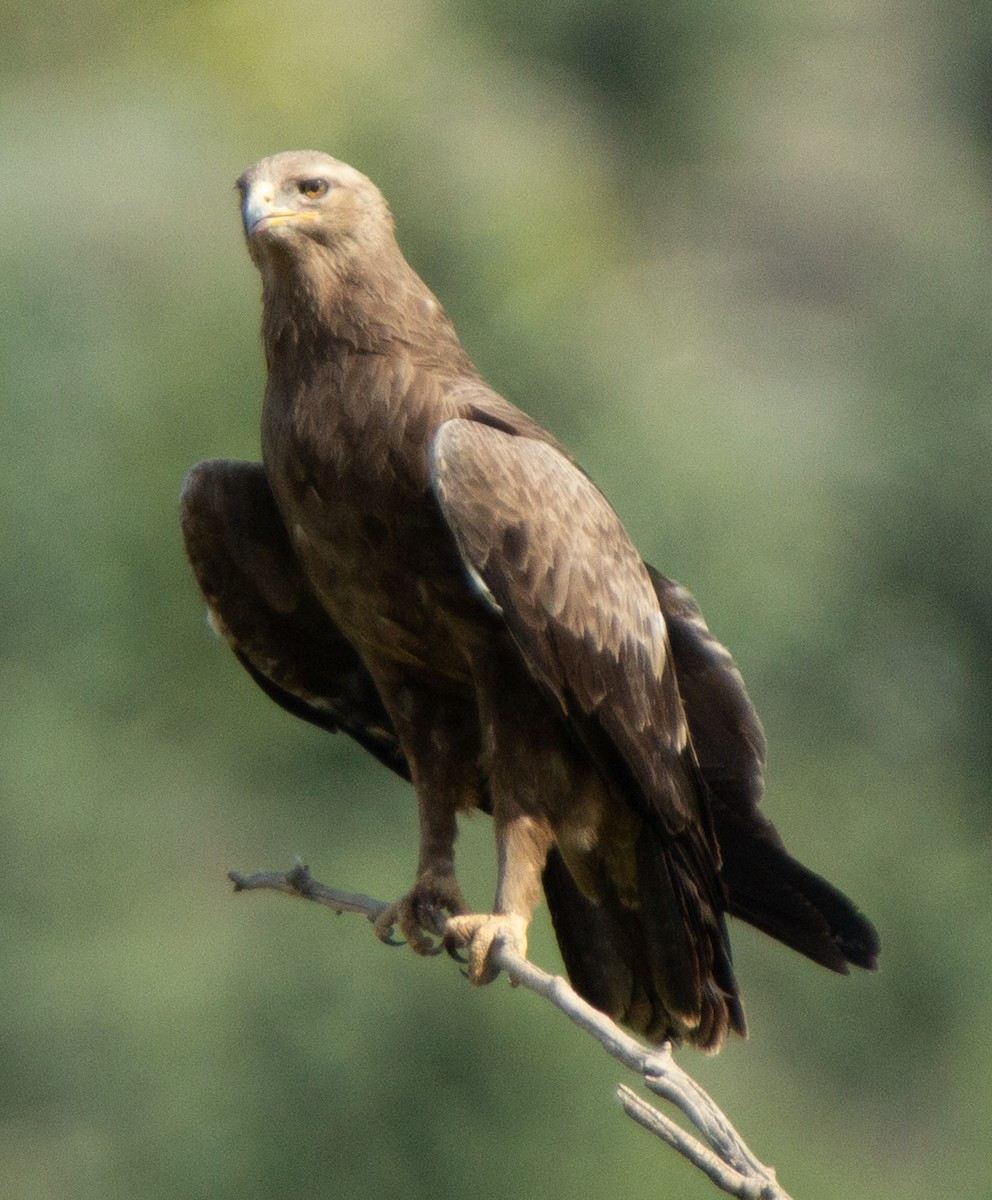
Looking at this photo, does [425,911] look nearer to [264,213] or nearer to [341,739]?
[264,213]

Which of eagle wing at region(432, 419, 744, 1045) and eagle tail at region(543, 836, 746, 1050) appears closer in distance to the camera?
eagle wing at region(432, 419, 744, 1045)

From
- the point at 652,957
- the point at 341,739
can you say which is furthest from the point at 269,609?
the point at 341,739

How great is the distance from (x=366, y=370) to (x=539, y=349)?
14.8 m

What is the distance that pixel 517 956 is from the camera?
4387 mm

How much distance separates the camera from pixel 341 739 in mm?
17906

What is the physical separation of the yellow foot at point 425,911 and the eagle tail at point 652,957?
0.26 m

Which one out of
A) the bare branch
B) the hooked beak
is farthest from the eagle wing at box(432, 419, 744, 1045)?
the bare branch

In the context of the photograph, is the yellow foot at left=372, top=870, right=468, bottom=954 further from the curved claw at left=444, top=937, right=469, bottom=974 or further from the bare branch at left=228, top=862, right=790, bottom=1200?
the bare branch at left=228, top=862, right=790, bottom=1200

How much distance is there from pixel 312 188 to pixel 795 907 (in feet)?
5.70

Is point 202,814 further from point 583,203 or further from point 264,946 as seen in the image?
point 583,203

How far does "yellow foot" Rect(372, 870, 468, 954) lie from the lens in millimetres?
4820

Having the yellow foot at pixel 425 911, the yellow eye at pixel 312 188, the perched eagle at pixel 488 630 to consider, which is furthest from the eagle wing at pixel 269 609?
the yellow eye at pixel 312 188

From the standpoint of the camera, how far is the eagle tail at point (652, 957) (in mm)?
4789

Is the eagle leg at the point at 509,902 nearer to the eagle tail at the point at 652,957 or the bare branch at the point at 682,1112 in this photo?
the eagle tail at the point at 652,957
